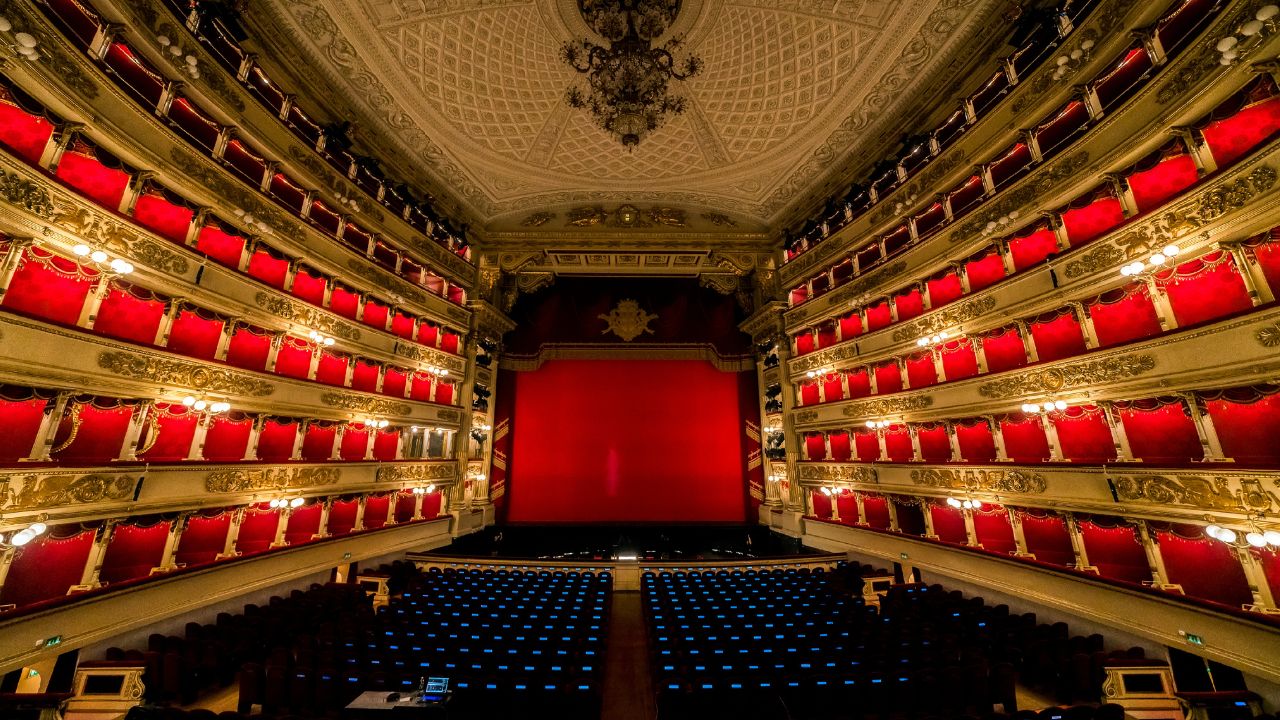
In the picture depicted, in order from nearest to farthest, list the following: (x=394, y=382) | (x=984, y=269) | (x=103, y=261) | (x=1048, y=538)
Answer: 1. (x=103, y=261)
2. (x=1048, y=538)
3. (x=984, y=269)
4. (x=394, y=382)

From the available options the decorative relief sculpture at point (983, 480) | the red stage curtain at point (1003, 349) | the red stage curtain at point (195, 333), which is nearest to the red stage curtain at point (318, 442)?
the red stage curtain at point (195, 333)

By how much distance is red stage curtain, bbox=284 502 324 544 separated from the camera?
1105 cm

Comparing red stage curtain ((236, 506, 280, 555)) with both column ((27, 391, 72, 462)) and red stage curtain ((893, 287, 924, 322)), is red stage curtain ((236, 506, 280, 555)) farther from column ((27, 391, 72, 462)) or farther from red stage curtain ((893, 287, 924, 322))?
red stage curtain ((893, 287, 924, 322))

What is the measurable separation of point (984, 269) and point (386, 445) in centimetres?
1731

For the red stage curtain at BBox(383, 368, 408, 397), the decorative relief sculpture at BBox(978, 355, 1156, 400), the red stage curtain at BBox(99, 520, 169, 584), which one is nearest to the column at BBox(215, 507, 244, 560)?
the red stage curtain at BBox(99, 520, 169, 584)

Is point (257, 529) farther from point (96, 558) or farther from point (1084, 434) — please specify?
point (1084, 434)

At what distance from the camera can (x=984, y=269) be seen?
10.9m

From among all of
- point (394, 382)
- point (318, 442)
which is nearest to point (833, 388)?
point (394, 382)

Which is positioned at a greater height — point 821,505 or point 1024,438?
point 1024,438

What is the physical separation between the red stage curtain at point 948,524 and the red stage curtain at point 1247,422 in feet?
16.1

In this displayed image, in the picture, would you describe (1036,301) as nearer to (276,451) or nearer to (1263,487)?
(1263,487)

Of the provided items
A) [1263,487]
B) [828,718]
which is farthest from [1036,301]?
[828,718]

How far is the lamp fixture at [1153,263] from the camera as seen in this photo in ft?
22.7

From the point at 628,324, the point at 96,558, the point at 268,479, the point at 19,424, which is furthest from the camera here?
the point at 628,324
